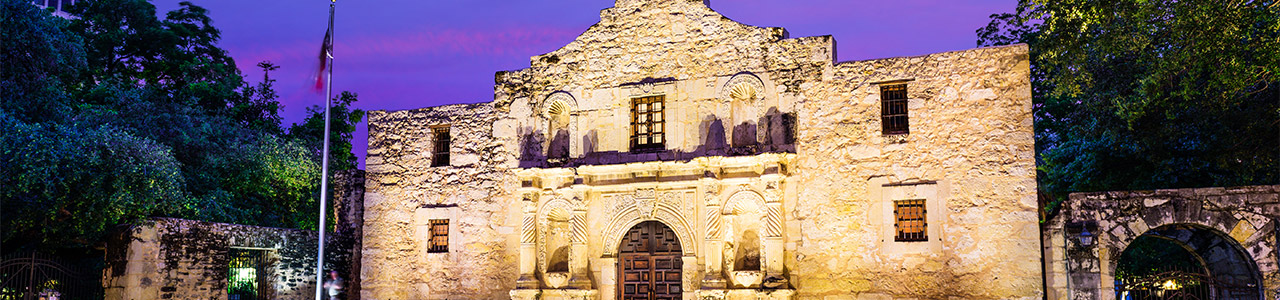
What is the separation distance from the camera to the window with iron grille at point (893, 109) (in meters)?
14.4

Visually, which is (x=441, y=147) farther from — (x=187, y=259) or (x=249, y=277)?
(x=187, y=259)

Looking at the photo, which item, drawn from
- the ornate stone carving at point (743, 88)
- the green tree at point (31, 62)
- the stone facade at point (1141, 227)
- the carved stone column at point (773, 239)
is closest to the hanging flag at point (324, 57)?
the green tree at point (31, 62)

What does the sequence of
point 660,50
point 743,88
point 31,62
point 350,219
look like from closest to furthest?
point 743,88
point 660,50
point 31,62
point 350,219

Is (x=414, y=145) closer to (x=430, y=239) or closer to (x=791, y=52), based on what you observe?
(x=430, y=239)

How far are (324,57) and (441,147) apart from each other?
155 inches

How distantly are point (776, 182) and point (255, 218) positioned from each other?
1423 cm

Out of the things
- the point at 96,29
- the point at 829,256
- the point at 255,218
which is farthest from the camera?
the point at 96,29

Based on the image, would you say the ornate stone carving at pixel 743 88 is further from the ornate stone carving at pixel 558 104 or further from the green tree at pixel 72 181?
the green tree at pixel 72 181

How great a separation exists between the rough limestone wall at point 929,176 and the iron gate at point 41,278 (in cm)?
1150

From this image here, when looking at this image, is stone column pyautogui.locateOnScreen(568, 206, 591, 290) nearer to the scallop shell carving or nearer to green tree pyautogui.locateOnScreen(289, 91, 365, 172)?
the scallop shell carving

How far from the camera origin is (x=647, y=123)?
1592cm

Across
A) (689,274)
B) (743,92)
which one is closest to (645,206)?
(689,274)

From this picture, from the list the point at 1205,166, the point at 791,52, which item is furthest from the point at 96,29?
the point at 1205,166

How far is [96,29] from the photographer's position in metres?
26.5
